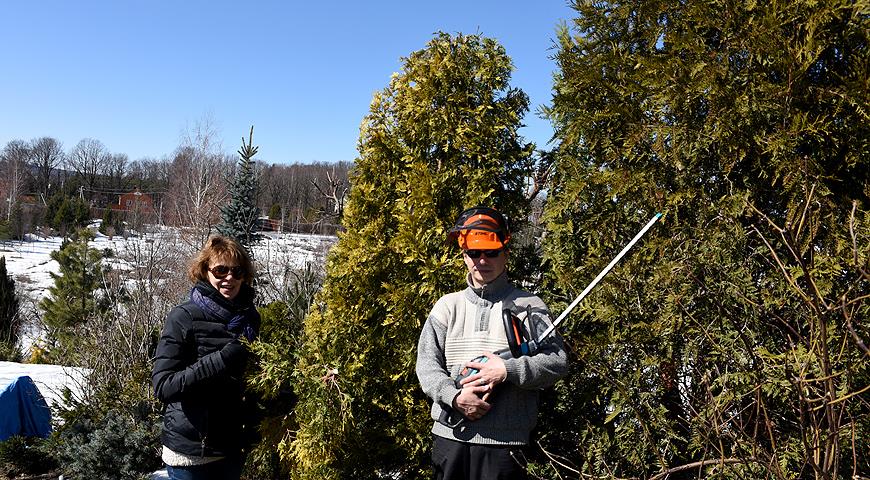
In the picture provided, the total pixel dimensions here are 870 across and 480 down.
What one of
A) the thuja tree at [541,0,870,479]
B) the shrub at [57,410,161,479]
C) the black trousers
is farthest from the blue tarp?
the thuja tree at [541,0,870,479]

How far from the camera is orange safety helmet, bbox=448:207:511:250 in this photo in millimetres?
2523

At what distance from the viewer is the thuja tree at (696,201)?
8.27 ft

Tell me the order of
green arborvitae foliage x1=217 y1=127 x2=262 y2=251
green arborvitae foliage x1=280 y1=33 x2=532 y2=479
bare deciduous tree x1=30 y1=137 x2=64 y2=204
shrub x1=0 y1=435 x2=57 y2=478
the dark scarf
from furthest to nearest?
bare deciduous tree x1=30 y1=137 x2=64 y2=204
green arborvitae foliage x1=217 y1=127 x2=262 y2=251
shrub x1=0 y1=435 x2=57 y2=478
green arborvitae foliage x1=280 y1=33 x2=532 y2=479
the dark scarf

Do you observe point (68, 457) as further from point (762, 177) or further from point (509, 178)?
point (762, 177)

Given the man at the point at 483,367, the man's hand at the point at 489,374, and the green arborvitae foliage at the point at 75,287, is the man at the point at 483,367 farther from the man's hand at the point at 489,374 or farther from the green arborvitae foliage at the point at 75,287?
the green arborvitae foliage at the point at 75,287

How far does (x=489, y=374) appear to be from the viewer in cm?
233

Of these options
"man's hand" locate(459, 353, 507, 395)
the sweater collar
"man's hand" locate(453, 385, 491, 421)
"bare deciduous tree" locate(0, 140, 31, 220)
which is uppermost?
"bare deciduous tree" locate(0, 140, 31, 220)

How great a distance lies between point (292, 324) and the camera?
4.11m

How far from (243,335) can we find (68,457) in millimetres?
3892

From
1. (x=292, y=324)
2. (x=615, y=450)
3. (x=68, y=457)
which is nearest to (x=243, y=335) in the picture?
(x=292, y=324)

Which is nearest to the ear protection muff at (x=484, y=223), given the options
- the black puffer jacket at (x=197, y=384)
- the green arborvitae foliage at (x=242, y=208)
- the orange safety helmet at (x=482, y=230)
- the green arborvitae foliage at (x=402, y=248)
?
the orange safety helmet at (x=482, y=230)

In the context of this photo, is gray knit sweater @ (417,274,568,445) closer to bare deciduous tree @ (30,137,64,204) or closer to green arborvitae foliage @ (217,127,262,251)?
green arborvitae foliage @ (217,127,262,251)

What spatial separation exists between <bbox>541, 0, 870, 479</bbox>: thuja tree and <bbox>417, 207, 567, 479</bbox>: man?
362mm

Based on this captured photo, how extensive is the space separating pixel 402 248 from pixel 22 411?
7.19m
